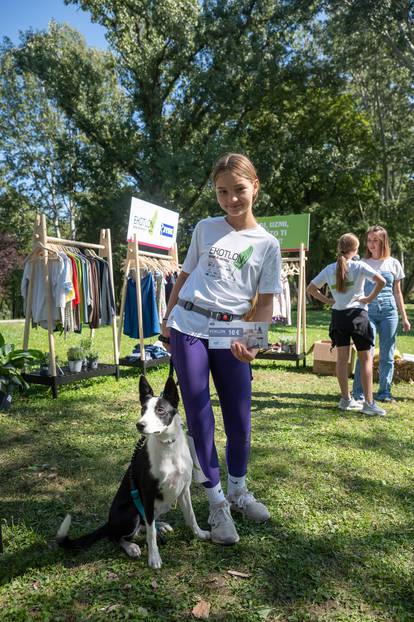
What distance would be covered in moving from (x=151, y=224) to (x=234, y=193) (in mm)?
5222

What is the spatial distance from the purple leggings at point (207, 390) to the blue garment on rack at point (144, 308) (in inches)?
190

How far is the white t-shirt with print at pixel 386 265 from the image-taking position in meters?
5.29

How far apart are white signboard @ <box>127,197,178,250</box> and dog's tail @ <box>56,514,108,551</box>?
16.6 ft

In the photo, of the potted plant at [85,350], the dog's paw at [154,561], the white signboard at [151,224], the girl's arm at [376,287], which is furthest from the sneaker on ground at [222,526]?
the white signboard at [151,224]

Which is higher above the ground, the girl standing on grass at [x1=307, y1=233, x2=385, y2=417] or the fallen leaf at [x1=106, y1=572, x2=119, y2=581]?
the girl standing on grass at [x1=307, y1=233, x2=385, y2=417]

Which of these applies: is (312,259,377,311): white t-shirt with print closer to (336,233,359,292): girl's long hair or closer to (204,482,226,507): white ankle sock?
(336,233,359,292): girl's long hair

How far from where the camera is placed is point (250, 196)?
2406 mm

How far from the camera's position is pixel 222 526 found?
248cm

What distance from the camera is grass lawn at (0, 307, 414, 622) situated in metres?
2.04

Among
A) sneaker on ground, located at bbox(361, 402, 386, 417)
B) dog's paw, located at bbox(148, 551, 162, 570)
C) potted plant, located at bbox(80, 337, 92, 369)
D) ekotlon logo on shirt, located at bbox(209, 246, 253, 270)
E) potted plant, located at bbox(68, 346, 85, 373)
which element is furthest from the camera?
potted plant, located at bbox(80, 337, 92, 369)

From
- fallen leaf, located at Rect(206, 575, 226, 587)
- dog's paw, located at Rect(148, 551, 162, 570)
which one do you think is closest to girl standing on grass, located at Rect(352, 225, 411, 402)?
fallen leaf, located at Rect(206, 575, 226, 587)

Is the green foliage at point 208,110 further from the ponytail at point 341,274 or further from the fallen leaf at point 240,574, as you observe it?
the fallen leaf at point 240,574

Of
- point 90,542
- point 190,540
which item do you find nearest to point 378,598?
point 190,540

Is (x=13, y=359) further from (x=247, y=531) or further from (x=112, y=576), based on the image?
(x=247, y=531)
